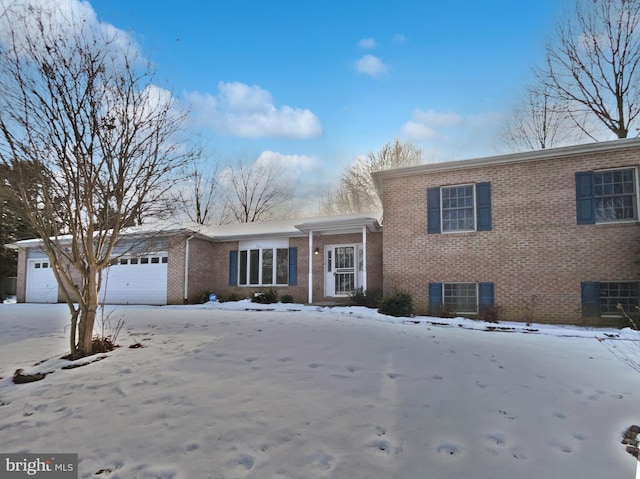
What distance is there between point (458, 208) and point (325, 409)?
883 centimetres

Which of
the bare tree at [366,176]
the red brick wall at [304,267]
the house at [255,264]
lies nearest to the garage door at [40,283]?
the house at [255,264]

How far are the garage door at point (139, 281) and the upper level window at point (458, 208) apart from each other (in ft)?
37.6

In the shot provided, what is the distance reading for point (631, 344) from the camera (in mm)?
6465

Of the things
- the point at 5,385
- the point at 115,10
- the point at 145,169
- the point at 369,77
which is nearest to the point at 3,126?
the point at 145,169

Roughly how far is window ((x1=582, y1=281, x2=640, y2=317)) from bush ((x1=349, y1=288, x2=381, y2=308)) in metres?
5.60

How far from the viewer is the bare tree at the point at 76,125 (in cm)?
456

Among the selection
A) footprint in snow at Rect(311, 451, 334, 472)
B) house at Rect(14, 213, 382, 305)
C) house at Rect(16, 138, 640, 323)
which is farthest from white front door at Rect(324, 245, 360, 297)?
footprint in snow at Rect(311, 451, 334, 472)

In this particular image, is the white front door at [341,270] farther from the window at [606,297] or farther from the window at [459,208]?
the window at [606,297]

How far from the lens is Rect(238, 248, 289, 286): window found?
15031 millimetres

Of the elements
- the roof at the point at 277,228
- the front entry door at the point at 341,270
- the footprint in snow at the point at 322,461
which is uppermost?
the roof at the point at 277,228

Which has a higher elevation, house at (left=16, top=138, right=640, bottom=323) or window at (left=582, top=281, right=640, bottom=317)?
house at (left=16, top=138, right=640, bottom=323)

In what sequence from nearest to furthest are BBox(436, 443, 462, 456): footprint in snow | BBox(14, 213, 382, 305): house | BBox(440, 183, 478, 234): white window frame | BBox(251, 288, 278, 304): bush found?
BBox(436, 443, 462, 456): footprint in snow
BBox(440, 183, 478, 234): white window frame
BBox(14, 213, 382, 305): house
BBox(251, 288, 278, 304): bush

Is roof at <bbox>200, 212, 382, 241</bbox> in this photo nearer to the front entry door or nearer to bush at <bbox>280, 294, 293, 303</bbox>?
the front entry door

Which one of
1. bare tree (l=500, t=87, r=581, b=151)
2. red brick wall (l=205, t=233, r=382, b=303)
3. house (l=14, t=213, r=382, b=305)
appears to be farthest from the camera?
bare tree (l=500, t=87, r=581, b=151)
